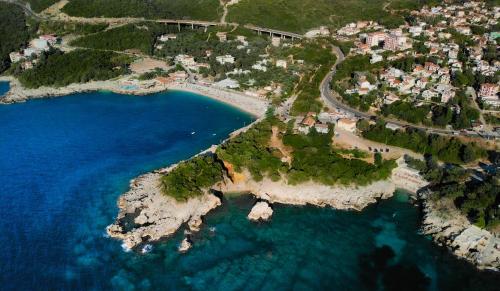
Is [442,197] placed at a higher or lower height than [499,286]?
higher

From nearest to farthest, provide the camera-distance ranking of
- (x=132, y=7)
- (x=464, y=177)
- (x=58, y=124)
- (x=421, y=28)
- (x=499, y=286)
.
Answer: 1. (x=499, y=286)
2. (x=464, y=177)
3. (x=58, y=124)
4. (x=421, y=28)
5. (x=132, y=7)

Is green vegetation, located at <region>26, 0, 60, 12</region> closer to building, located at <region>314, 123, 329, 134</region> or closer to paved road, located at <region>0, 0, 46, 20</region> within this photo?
paved road, located at <region>0, 0, 46, 20</region>

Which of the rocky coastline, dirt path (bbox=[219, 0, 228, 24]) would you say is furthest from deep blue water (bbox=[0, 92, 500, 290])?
dirt path (bbox=[219, 0, 228, 24])

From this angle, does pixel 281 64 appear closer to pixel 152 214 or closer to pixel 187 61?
pixel 187 61

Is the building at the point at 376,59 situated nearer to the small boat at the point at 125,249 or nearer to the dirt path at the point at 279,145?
the dirt path at the point at 279,145

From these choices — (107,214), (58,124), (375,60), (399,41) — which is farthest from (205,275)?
(399,41)

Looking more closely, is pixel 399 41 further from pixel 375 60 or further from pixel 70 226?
pixel 70 226

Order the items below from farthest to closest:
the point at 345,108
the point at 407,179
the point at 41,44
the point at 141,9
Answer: the point at 141,9 → the point at 41,44 → the point at 345,108 → the point at 407,179

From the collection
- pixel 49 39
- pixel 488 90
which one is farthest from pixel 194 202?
pixel 49 39
